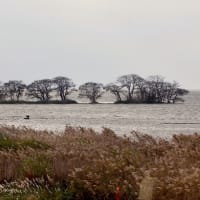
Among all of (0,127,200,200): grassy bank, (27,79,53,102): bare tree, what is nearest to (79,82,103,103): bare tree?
(27,79,53,102): bare tree

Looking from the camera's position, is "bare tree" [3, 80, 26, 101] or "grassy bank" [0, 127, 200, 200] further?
"bare tree" [3, 80, 26, 101]

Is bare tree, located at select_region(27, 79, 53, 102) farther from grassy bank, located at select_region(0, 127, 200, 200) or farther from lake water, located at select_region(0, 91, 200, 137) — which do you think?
grassy bank, located at select_region(0, 127, 200, 200)

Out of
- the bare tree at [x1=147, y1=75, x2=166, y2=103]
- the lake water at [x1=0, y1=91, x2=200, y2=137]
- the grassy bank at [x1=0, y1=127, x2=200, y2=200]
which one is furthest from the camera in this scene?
the bare tree at [x1=147, y1=75, x2=166, y2=103]

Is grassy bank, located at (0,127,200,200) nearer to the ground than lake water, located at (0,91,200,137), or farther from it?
farther from it

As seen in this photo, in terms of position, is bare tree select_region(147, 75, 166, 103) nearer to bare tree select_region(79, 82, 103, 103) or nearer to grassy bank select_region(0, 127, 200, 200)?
bare tree select_region(79, 82, 103, 103)

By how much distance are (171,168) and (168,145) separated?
455 centimetres

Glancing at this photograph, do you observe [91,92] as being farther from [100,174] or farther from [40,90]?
[100,174]

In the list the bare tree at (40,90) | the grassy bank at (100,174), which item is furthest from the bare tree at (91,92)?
the grassy bank at (100,174)

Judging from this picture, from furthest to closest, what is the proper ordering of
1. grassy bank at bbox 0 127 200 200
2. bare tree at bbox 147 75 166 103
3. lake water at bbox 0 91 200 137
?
bare tree at bbox 147 75 166 103, lake water at bbox 0 91 200 137, grassy bank at bbox 0 127 200 200

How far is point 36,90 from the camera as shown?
509 feet

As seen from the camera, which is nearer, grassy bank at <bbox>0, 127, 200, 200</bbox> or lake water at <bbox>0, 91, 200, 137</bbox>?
grassy bank at <bbox>0, 127, 200, 200</bbox>

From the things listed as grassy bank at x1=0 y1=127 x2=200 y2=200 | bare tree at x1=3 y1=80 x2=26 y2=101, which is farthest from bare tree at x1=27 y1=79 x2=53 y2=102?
grassy bank at x1=0 y1=127 x2=200 y2=200

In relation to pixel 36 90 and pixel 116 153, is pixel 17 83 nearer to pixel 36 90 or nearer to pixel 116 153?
pixel 36 90

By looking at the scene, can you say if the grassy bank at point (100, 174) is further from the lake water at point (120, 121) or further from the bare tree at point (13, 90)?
the bare tree at point (13, 90)
